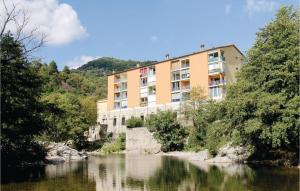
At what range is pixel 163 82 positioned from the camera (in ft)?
252

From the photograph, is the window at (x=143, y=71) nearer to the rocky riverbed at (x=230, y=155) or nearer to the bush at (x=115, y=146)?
the bush at (x=115, y=146)

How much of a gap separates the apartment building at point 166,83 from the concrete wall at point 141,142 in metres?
8.68

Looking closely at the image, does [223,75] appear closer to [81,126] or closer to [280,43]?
[81,126]

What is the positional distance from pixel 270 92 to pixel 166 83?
155ft

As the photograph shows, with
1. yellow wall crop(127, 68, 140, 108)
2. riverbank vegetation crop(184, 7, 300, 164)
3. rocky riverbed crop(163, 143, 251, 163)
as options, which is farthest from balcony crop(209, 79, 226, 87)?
riverbank vegetation crop(184, 7, 300, 164)

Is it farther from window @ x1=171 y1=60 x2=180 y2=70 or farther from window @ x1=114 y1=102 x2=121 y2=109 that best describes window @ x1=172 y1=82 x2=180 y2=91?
window @ x1=114 y1=102 x2=121 y2=109

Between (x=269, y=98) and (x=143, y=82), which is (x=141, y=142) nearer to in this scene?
(x=143, y=82)

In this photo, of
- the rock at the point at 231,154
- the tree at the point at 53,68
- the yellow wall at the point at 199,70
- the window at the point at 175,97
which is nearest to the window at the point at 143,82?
the window at the point at 175,97

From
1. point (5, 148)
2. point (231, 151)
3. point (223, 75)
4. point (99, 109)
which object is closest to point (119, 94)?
point (99, 109)

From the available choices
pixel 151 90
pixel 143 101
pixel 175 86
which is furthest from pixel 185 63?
pixel 143 101

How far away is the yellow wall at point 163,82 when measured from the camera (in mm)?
75688

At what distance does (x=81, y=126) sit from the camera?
6738cm

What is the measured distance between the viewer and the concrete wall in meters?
63.3

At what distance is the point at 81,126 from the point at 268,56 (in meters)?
44.1
